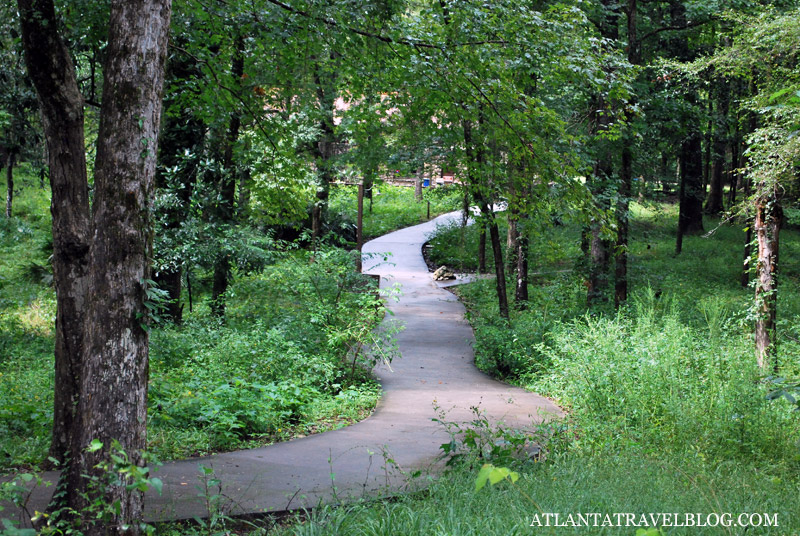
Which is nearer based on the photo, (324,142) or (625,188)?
(625,188)

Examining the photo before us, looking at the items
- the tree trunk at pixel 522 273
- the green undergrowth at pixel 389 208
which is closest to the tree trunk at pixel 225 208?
the tree trunk at pixel 522 273

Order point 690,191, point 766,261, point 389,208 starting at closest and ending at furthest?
point 766,261 < point 690,191 < point 389,208

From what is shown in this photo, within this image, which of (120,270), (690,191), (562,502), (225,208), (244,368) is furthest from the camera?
(690,191)

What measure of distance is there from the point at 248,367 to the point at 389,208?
27732mm

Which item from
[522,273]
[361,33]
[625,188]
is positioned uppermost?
[361,33]

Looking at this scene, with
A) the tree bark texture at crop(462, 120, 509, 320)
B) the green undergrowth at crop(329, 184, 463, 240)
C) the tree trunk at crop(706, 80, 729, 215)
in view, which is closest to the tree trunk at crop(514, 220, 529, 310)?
the tree bark texture at crop(462, 120, 509, 320)

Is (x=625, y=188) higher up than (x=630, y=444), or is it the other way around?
(x=625, y=188)

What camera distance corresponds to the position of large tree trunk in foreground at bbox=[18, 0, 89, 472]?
A: 208 inches

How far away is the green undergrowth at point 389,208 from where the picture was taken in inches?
1140

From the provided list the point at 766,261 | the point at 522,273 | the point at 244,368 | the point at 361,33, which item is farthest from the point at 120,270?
the point at 522,273

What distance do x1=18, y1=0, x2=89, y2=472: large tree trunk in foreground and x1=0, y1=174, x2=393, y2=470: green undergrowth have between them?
95 cm

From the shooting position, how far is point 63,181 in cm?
561

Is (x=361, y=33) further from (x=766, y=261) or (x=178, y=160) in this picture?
(x=766, y=261)

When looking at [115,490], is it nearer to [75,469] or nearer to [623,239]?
[75,469]
